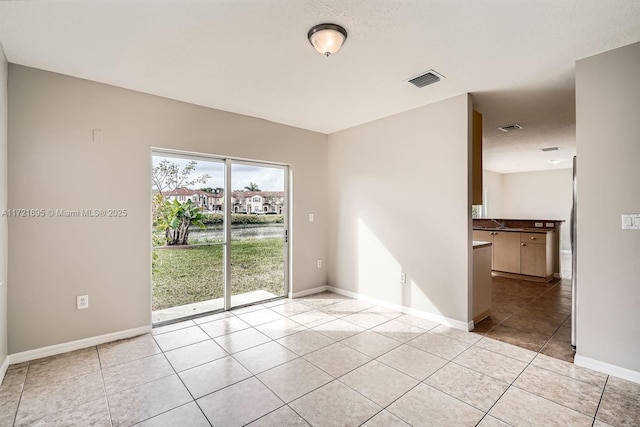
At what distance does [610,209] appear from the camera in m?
2.42

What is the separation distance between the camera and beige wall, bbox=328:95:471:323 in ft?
11.2

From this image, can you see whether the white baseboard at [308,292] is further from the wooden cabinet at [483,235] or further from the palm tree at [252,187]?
the wooden cabinet at [483,235]

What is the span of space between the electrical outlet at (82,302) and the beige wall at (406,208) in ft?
10.6

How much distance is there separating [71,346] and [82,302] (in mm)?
405

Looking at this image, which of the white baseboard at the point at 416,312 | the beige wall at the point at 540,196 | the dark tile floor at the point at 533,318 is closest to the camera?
the dark tile floor at the point at 533,318

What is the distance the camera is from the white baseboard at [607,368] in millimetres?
2324

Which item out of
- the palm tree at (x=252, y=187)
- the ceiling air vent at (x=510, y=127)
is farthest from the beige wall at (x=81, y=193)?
the ceiling air vent at (x=510, y=127)

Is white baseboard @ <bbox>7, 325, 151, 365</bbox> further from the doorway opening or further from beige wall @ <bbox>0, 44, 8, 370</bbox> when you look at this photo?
the doorway opening

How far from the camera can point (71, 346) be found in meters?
2.86

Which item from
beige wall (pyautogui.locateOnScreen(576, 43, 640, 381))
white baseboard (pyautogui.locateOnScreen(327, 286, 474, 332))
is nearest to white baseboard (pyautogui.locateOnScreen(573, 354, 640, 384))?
beige wall (pyautogui.locateOnScreen(576, 43, 640, 381))

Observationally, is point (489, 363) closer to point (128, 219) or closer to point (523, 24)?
point (523, 24)

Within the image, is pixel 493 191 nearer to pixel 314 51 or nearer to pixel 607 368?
pixel 607 368

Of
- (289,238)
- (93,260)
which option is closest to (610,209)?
(289,238)

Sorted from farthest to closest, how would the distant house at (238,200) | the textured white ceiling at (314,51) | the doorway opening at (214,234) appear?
1. the distant house at (238,200)
2. the doorway opening at (214,234)
3. the textured white ceiling at (314,51)
